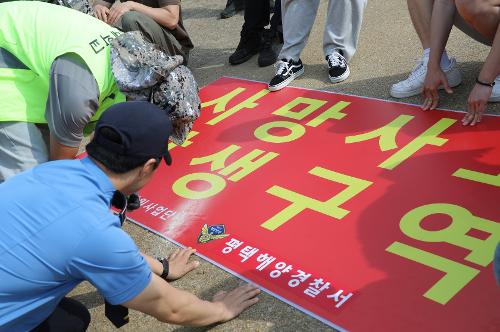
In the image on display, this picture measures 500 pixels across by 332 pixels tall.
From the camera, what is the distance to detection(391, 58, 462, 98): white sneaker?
3.50m

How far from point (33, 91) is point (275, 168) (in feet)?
4.30

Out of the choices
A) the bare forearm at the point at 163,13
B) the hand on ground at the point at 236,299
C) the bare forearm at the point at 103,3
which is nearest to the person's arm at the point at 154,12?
the bare forearm at the point at 163,13

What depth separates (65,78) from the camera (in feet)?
7.57

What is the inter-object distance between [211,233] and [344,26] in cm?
197

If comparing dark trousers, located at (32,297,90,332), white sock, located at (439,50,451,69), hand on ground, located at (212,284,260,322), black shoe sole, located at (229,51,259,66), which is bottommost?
hand on ground, located at (212,284,260,322)

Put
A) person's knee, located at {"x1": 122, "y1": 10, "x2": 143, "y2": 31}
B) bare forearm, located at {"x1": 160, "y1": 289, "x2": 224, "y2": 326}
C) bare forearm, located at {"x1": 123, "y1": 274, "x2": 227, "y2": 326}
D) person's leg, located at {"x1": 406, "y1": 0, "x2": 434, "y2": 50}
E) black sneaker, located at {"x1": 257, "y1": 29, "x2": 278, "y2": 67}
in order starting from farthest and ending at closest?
black sneaker, located at {"x1": 257, "y1": 29, "x2": 278, "y2": 67} < person's knee, located at {"x1": 122, "y1": 10, "x2": 143, "y2": 31} < person's leg, located at {"x1": 406, "y1": 0, "x2": 434, "y2": 50} < bare forearm, located at {"x1": 160, "y1": 289, "x2": 224, "y2": 326} < bare forearm, located at {"x1": 123, "y1": 274, "x2": 227, "y2": 326}

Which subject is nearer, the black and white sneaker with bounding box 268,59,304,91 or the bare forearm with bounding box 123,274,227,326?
the bare forearm with bounding box 123,274,227,326

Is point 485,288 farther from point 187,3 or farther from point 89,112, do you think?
point 187,3

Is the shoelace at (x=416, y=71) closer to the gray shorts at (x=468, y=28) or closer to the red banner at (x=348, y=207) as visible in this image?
the red banner at (x=348, y=207)

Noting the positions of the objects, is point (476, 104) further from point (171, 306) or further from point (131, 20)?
point (131, 20)

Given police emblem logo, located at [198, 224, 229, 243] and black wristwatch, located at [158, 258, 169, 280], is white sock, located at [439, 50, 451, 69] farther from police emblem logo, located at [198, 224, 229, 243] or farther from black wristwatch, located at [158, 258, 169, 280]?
black wristwatch, located at [158, 258, 169, 280]

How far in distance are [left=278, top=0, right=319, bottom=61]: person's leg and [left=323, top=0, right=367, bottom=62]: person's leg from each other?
0.49ft

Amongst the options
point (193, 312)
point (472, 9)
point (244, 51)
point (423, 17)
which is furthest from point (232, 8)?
point (193, 312)

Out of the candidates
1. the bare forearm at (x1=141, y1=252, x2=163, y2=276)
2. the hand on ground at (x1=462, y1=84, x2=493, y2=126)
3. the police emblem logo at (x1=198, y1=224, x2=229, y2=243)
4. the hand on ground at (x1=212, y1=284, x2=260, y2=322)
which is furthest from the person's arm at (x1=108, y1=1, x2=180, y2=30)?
the hand on ground at (x1=212, y1=284, x2=260, y2=322)
